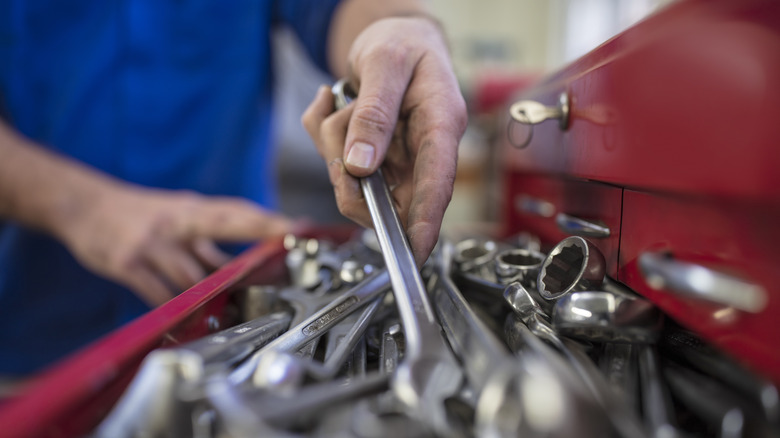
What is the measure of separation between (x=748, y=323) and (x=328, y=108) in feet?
1.13

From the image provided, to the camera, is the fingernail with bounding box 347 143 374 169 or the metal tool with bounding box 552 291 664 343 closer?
the metal tool with bounding box 552 291 664 343

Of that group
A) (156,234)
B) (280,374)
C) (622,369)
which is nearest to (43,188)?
(156,234)

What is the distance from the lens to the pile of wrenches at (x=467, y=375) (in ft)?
0.61

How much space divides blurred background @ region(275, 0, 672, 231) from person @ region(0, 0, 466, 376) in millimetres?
Result: 138

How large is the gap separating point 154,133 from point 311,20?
0.32m

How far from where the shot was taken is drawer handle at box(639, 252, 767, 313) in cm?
19

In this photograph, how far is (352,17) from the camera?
708mm

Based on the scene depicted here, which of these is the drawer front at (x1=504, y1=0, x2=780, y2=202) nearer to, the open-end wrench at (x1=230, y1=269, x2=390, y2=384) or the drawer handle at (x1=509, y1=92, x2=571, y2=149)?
the drawer handle at (x1=509, y1=92, x2=571, y2=149)

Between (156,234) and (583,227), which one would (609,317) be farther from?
(156,234)

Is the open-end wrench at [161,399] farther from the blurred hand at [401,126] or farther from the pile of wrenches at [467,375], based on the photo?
the blurred hand at [401,126]

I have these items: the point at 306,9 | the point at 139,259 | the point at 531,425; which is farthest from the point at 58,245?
the point at 531,425

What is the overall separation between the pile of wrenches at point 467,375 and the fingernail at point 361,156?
9 cm

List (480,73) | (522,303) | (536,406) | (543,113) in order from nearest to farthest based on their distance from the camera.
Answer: (536,406)
(522,303)
(543,113)
(480,73)

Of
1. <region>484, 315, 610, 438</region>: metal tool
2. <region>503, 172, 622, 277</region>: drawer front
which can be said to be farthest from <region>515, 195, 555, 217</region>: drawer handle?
<region>484, 315, 610, 438</region>: metal tool
